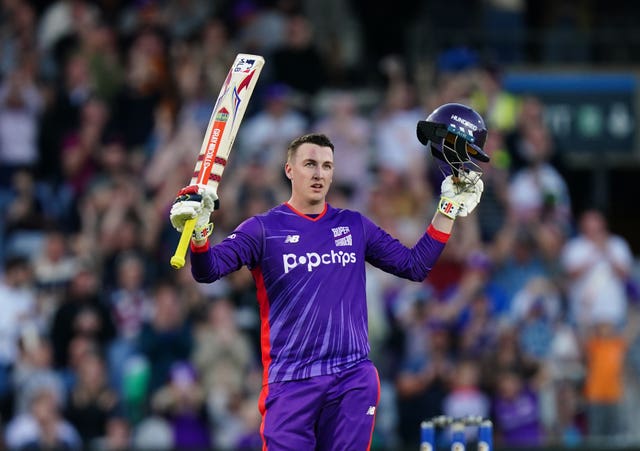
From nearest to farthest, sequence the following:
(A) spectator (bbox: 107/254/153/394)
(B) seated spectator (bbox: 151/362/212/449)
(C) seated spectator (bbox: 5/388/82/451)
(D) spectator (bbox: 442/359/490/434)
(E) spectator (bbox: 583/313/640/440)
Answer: (C) seated spectator (bbox: 5/388/82/451)
(B) seated spectator (bbox: 151/362/212/449)
(D) spectator (bbox: 442/359/490/434)
(A) spectator (bbox: 107/254/153/394)
(E) spectator (bbox: 583/313/640/440)

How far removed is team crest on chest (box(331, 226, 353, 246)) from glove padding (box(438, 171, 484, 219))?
602mm

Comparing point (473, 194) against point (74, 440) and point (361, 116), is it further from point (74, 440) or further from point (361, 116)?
point (361, 116)

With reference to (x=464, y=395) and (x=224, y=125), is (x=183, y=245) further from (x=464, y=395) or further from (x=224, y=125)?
(x=464, y=395)

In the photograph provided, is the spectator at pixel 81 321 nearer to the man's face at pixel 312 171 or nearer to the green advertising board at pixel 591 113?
the green advertising board at pixel 591 113

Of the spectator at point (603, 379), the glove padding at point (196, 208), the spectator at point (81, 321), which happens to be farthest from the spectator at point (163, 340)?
the glove padding at point (196, 208)

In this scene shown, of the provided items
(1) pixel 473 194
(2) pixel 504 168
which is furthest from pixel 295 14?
(1) pixel 473 194

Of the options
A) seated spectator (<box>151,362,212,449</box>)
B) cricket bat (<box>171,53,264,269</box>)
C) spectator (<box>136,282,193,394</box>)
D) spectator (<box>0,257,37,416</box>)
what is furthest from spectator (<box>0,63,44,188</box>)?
cricket bat (<box>171,53,264,269</box>)

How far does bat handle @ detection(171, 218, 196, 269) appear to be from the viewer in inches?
320

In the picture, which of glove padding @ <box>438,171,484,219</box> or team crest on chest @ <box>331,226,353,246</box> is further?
glove padding @ <box>438,171,484,219</box>

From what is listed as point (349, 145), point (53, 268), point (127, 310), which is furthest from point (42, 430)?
point (349, 145)

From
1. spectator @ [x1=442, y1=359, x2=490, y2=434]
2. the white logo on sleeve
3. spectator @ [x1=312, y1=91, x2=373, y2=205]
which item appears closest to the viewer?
the white logo on sleeve

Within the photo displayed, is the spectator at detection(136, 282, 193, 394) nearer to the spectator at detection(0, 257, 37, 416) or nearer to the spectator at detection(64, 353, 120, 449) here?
the spectator at detection(64, 353, 120, 449)

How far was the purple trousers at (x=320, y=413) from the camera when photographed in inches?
344

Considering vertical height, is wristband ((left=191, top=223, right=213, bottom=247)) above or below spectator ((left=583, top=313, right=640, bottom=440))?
above
